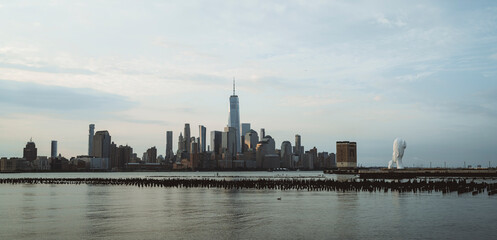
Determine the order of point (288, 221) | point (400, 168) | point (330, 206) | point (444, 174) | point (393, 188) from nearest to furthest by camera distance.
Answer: point (288, 221) → point (330, 206) → point (393, 188) → point (444, 174) → point (400, 168)

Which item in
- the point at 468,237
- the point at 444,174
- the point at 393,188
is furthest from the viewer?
the point at 444,174

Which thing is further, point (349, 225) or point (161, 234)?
point (349, 225)

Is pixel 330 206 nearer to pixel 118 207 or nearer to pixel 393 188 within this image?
pixel 118 207

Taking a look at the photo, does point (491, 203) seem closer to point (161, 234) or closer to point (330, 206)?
point (330, 206)

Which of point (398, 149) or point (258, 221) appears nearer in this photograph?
point (258, 221)

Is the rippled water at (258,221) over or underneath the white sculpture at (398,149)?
underneath

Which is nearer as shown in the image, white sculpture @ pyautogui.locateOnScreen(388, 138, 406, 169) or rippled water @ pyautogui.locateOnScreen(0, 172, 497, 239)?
rippled water @ pyautogui.locateOnScreen(0, 172, 497, 239)

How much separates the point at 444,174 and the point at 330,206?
122 metres

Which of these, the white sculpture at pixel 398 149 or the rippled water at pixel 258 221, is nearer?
the rippled water at pixel 258 221

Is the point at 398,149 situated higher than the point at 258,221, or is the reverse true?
the point at 398,149

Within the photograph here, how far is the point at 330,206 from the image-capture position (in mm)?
61188

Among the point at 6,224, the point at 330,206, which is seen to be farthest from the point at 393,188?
the point at 6,224

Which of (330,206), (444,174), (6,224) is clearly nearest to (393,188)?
(330,206)

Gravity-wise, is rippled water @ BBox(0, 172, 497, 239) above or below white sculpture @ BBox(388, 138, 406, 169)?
below
